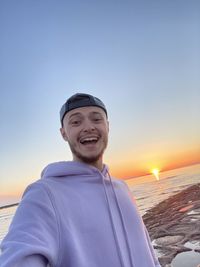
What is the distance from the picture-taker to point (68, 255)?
1.42m

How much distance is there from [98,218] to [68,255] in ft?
1.02

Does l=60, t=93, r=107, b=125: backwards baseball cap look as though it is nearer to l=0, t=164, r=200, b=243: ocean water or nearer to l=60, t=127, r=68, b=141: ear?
l=60, t=127, r=68, b=141: ear

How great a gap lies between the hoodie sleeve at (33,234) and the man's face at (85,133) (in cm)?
52

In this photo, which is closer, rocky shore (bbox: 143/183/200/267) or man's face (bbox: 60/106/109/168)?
man's face (bbox: 60/106/109/168)

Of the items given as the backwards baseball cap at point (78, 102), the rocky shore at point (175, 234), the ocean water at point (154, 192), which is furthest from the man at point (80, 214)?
the ocean water at point (154, 192)

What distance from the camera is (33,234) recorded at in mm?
1276

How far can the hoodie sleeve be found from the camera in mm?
1198

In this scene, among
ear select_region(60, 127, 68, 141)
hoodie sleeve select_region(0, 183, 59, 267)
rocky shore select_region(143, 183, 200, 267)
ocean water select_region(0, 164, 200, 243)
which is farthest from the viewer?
ocean water select_region(0, 164, 200, 243)

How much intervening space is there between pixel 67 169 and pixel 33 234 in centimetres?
62

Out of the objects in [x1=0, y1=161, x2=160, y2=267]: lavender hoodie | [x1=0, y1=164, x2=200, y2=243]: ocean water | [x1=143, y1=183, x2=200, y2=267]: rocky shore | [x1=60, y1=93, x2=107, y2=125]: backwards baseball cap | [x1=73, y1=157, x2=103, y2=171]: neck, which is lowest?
[x1=0, y1=164, x2=200, y2=243]: ocean water

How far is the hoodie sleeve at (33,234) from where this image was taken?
120 centimetres

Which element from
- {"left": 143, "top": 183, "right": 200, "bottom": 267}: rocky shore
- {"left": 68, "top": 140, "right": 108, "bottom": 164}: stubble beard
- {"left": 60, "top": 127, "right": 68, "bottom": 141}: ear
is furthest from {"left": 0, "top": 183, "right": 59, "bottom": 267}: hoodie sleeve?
{"left": 143, "top": 183, "right": 200, "bottom": 267}: rocky shore

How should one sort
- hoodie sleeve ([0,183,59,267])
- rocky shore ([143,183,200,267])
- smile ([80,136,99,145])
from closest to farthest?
hoodie sleeve ([0,183,59,267]), smile ([80,136,99,145]), rocky shore ([143,183,200,267])

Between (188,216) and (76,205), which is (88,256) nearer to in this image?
(76,205)
